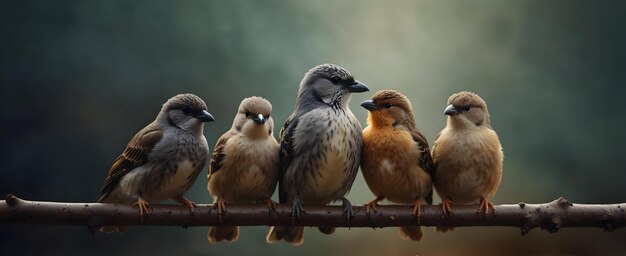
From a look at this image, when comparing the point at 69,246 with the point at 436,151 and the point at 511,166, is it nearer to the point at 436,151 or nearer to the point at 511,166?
the point at 436,151

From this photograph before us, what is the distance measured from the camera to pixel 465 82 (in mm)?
5512

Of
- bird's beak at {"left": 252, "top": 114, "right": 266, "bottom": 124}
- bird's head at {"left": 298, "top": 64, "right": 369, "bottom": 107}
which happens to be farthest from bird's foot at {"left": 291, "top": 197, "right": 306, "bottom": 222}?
bird's head at {"left": 298, "top": 64, "right": 369, "bottom": 107}

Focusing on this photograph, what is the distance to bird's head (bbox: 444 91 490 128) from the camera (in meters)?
3.49

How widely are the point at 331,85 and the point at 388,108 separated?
12.2 inches

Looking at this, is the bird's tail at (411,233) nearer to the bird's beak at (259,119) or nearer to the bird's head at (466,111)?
the bird's head at (466,111)

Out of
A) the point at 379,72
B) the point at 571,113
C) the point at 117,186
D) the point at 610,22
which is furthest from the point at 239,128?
the point at 610,22

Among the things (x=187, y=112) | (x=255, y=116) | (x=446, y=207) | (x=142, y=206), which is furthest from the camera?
(x=187, y=112)

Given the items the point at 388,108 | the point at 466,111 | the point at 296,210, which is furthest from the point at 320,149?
the point at 466,111

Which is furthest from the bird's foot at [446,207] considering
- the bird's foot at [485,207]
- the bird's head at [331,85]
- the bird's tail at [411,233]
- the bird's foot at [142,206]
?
the bird's foot at [142,206]

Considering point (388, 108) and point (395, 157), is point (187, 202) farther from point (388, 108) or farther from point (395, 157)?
point (388, 108)

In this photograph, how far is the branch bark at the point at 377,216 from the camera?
3088 millimetres

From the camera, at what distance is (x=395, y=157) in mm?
3348

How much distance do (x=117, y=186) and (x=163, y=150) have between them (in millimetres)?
283

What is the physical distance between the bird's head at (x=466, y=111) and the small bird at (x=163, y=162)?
120 cm
